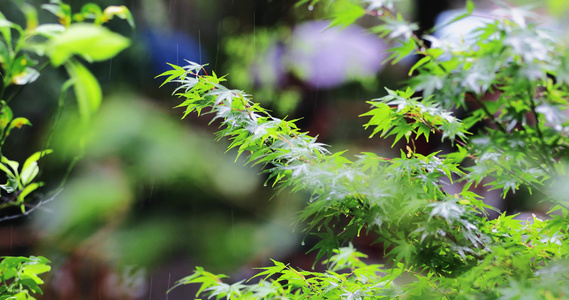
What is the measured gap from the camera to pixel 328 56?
10.3 feet

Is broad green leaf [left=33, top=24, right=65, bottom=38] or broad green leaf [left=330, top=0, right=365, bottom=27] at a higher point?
broad green leaf [left=330, top=0, right=365, bottom=27]

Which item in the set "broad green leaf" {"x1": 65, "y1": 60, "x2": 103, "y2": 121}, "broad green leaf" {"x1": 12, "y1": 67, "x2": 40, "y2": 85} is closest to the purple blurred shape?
"broad green leaf" {"x1": 12, "y1": 67, "x2": 40, "y2": 85}

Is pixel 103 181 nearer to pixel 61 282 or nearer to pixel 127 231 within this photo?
pixel 127 231

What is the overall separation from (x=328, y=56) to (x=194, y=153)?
4.60 ft

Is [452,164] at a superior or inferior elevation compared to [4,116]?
inferior

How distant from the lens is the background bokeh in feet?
8.01

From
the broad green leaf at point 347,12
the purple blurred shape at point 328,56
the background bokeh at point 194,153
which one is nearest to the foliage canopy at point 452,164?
the broad green leaf at point 347,12

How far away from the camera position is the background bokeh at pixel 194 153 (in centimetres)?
244

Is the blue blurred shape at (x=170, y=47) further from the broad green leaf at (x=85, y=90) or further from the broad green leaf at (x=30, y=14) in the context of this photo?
the broad green leaf at (x=85, y=90)

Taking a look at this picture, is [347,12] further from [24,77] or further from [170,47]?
[170,47]

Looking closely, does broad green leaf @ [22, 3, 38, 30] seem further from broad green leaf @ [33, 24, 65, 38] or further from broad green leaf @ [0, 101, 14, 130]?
broad green leaf @ [0, 101, 14, 130]

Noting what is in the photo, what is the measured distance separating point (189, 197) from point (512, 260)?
2132mm

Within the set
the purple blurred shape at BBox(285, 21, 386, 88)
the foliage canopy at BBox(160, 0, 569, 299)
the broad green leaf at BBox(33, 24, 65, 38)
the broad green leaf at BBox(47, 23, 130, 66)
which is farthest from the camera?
the purple blurred shape at BBox(285, 21, 386, 88)

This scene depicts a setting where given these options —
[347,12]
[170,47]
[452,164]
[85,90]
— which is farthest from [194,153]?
[85,90]
